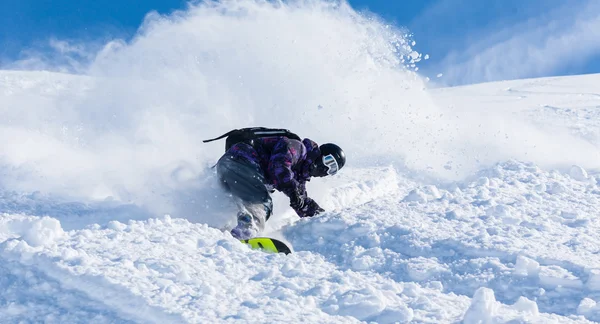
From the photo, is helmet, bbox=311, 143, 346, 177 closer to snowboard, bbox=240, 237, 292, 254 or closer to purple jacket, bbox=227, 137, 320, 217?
purple jacket, bbox=227, 137, 320, 217

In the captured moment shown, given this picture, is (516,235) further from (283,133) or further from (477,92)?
(477,92)

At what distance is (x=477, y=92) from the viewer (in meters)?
18.0

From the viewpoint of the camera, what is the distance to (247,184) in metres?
4.82

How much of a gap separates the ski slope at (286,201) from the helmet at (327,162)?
391 mm

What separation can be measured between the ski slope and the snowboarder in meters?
0.26

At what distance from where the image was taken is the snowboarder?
4.74 meters

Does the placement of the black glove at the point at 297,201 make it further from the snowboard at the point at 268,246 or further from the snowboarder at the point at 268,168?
the snowboard at the point at 268,246

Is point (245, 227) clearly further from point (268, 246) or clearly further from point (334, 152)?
point (334, 152)

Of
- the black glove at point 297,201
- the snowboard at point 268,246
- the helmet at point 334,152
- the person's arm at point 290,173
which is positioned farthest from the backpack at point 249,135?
the snowboard at point 268,246

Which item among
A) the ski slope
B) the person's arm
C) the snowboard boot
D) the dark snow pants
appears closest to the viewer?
the ski slope

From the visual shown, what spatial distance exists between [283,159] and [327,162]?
19.4 inches

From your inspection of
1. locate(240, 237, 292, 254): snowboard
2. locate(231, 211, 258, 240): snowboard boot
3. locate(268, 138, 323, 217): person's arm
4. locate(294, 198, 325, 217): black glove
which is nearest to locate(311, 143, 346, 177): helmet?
locate(268, 138, 323, 217): person's arm

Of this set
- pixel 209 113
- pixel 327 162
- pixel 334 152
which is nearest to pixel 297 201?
Result: pixel 327 162

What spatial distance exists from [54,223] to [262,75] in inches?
310
